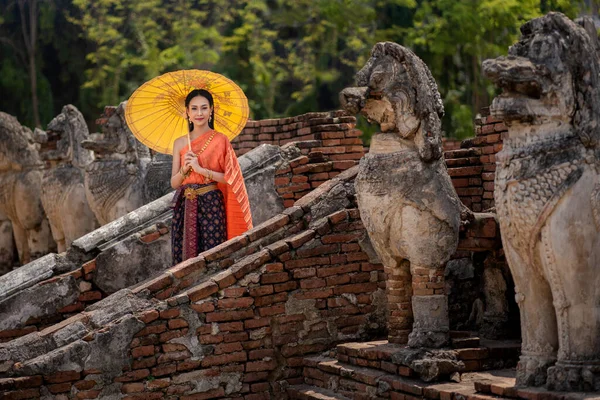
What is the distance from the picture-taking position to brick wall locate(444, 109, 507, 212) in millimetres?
9406

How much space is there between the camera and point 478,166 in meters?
9.54

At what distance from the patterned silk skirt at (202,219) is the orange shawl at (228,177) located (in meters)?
0.05

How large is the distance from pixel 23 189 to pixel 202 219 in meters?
5.49

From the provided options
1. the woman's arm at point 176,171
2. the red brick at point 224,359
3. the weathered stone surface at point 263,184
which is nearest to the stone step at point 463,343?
the red brick at point 224,359

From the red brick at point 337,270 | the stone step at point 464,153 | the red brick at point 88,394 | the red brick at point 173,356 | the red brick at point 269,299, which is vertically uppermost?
the stone step at point 464,153

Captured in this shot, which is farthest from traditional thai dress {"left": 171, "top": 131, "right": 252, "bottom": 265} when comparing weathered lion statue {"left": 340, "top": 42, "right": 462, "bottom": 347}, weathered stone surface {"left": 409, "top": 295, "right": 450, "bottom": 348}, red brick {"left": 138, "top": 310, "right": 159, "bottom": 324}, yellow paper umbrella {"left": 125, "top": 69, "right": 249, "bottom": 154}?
weathered stone surface {"left": 409, "top": 295, "right": 450, "bottom": 348}

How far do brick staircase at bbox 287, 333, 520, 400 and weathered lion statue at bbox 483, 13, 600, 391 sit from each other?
518mm

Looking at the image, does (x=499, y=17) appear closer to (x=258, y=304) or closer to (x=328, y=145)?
(x=328, y=145)

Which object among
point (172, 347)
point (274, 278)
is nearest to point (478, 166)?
point (274, 278)

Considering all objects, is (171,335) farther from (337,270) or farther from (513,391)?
(513,391)

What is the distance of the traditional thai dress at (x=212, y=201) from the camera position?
9.67m

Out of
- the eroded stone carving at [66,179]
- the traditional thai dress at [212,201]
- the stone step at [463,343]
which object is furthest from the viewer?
the eroded stone carving at [66,179]

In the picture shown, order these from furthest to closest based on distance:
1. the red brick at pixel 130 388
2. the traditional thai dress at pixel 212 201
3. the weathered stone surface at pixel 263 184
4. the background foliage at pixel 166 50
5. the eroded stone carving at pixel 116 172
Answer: the background foliage at pixel 166 50 < the eroded stone carving at pixel 116 172 < the weathered stone surface at pixel 263 184 < the traditional thai dress at pixel 212 201 < the red brick at pixel 130 388

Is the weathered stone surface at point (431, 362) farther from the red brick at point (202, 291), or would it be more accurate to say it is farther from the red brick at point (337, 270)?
the red brick at point (202, 291)
